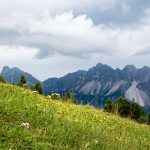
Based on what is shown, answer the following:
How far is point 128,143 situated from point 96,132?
1.25 meters

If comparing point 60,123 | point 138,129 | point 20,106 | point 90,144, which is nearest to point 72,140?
point 90,144

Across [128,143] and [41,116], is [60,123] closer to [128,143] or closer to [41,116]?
[41,116]

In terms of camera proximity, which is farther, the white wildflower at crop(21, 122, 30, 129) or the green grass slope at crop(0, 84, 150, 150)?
the white wildflower at crop(21, 122, 30, 129)

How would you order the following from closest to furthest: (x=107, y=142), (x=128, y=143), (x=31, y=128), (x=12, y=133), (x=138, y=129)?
(x=12, y=133) → (x=31, y=128) → (x=107, y=142) → (x=128, y=143) → (x=138, y=129)

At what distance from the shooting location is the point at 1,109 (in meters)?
12.0

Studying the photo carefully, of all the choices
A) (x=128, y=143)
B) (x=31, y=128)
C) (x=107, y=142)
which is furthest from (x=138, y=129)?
(x=31, y=128)

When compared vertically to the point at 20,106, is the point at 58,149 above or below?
below

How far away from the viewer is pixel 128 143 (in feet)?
46.0

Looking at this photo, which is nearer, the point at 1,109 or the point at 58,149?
the point at 58,149

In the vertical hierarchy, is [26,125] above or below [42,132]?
above

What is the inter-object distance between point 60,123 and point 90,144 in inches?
57.8

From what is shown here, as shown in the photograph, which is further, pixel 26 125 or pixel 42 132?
pixel 42 132

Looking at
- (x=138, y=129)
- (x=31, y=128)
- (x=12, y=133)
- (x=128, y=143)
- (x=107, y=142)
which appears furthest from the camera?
(x=138, y=129)

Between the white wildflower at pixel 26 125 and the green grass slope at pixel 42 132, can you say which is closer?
the green grass slope at pixel 42 132
